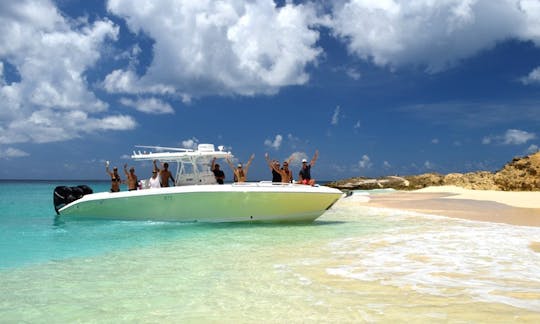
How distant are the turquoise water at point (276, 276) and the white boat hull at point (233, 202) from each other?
970mm

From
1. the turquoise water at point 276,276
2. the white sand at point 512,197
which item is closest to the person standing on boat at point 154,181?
the turquoise water at point 276,276

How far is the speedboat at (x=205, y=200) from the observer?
44.1ft

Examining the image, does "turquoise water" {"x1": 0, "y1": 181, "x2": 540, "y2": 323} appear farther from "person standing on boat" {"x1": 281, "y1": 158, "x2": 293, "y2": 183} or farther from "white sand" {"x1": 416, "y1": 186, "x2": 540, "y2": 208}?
"white sand" {"x1": 416, "y1": 186, "x2": 540, "y2": 208}

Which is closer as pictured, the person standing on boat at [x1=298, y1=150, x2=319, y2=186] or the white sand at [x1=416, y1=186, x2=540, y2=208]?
the person standing on boat at [x1=298, y1=150, x2=319, y2=186]

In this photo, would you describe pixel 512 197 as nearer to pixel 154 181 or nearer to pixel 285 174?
pixel 285 174

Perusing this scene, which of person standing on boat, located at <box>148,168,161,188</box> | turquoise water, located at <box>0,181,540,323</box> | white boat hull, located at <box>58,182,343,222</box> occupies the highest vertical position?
person standing on boat, located at <box>148,168,161,188</box>

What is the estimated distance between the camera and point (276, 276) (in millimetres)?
7027

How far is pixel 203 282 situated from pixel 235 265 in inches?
50.7

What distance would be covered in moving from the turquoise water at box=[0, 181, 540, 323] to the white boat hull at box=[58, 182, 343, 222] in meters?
0.97

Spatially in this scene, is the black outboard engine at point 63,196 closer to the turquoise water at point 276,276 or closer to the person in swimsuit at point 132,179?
the person in swimsuit at point 132,179

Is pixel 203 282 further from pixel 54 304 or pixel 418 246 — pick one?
pixel 418 246

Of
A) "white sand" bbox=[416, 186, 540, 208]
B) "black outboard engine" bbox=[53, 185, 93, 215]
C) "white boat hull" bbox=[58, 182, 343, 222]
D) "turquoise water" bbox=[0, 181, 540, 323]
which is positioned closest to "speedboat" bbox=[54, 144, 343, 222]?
"white boat hull" bbox=[58, 182, 343, 222]

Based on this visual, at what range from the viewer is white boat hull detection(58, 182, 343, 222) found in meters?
13.4

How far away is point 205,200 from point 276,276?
7146 millimetres
